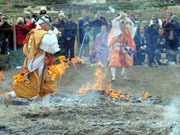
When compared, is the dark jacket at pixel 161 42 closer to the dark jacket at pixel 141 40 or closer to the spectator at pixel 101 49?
the dark jacket at pixel 141 40

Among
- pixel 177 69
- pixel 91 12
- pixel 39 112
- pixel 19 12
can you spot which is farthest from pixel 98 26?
pixel 39 112

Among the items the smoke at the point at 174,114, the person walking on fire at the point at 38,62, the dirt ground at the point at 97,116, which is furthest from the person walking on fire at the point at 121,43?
the person walking on fire at the point at 38,62

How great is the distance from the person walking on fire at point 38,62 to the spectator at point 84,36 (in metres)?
7.64

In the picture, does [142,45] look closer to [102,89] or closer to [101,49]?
[101,49]

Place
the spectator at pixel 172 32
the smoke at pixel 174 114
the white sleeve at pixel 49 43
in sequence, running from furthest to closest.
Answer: the spectator at pixel 172 32, the white sleeve at pixel 49 43, the smoke at pixel 174 114

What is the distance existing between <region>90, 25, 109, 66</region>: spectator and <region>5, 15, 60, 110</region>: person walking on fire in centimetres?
692

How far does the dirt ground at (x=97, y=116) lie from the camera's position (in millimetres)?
5480

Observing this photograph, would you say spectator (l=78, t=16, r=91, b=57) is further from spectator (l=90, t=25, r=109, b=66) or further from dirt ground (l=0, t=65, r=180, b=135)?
dirt ground (l=0, t=65, r=180, b=135)

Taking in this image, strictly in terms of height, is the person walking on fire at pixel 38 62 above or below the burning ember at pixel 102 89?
above

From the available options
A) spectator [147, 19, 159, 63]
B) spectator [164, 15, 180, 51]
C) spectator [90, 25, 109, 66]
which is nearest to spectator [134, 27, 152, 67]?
spectator [147, 19, 159, 63]

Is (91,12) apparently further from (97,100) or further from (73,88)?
(97,100)

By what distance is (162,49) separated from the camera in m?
13.7

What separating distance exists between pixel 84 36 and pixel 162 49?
10.2 ft

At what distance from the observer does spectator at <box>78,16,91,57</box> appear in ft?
46.3
